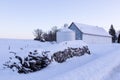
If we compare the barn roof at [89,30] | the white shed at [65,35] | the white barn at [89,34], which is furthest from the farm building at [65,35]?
the barn roof at [89,30]

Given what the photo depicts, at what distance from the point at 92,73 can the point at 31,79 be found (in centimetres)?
263

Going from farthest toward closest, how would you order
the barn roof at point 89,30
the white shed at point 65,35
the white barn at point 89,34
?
the barn roof at point 89,30, the white barn at point 89,34, the white shed at point 65,35

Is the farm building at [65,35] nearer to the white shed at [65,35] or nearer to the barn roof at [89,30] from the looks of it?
the white shed at [65,35]

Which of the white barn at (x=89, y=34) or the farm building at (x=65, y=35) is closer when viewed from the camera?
the farm building at (x=65, y=35)

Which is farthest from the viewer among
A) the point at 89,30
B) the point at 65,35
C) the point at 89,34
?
the point at 89,30

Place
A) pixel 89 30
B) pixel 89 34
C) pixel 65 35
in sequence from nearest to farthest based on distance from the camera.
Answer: pixel 65 35
pixel 89 34
pixel 89 30

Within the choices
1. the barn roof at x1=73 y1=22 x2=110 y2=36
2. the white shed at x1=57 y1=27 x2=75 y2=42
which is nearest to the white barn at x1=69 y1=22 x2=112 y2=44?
the barn roof at x1=73 y1=22 x2=110 y2=36

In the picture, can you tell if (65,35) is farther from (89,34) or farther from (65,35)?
(89,34)

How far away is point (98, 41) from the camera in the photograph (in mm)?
51031

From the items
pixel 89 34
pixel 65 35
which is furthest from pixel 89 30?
pixel 65 35

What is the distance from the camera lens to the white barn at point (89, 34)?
4653 centimetres

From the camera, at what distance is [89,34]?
4812 cm

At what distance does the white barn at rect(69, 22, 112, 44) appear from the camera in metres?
46.5

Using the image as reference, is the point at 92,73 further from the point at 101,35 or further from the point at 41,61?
the point at 101,35
